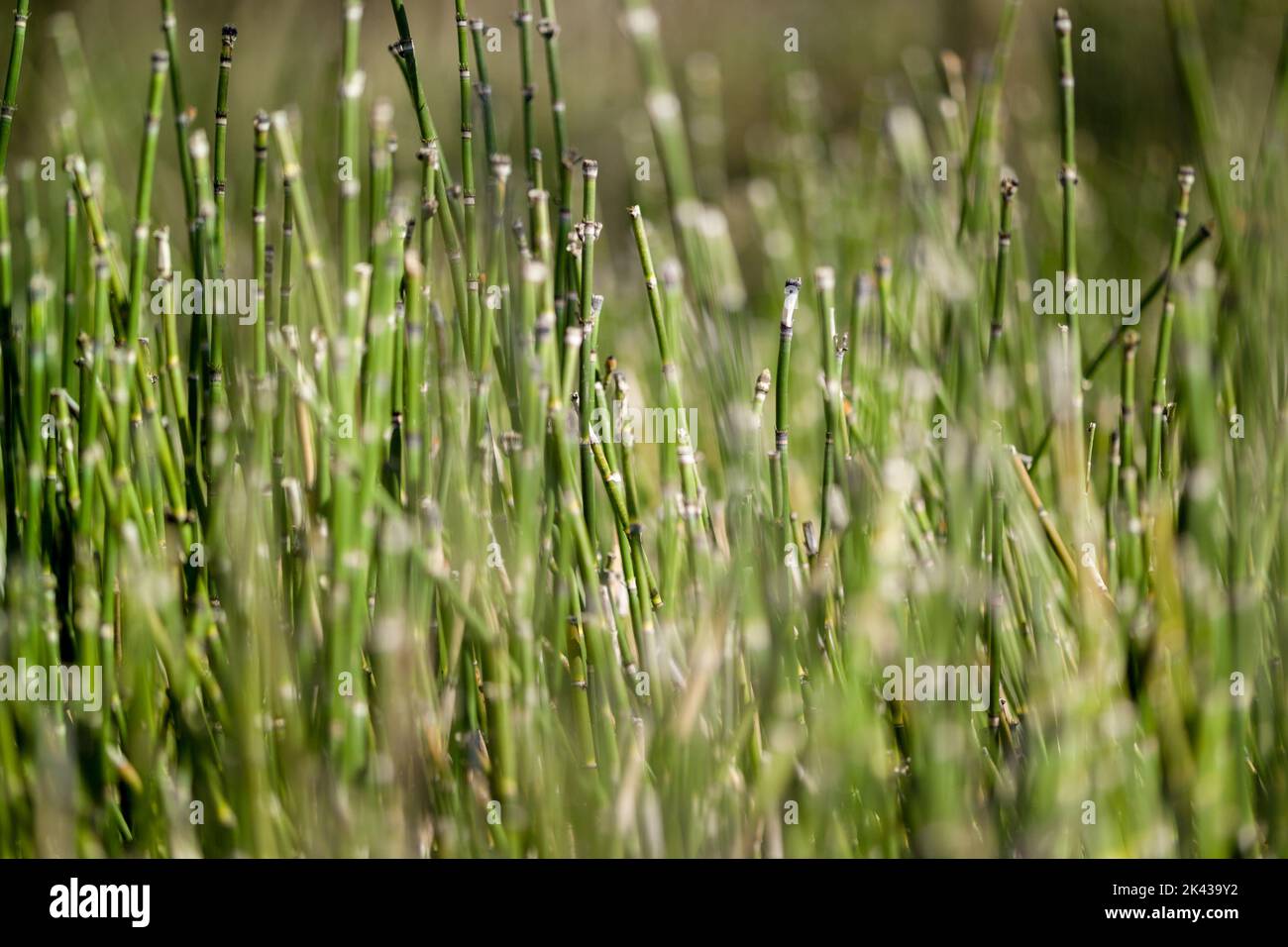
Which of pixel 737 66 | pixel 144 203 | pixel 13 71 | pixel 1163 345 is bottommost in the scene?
pixel 1163 345

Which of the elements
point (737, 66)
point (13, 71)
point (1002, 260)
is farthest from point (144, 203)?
point (737, 66)

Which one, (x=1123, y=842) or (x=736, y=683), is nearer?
A: (x=1123, y=842)

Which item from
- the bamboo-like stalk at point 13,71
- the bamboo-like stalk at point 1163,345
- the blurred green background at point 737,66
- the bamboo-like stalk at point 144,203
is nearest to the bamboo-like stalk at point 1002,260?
the bamboo-like stalk at point 1163,345

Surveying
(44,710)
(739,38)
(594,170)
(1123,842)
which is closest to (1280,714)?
(1123,842)

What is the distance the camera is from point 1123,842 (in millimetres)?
646

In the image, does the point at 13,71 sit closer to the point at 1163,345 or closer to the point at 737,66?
the point at 1163,345

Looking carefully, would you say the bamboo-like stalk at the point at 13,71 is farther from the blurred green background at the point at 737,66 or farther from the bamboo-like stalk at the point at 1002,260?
the blurred green background at the point at 737,66

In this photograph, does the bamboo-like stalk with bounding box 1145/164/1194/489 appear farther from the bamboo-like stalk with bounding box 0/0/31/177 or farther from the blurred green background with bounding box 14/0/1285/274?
the blurred green background with bounding box 14/0/1285/274

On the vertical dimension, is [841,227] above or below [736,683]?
above
